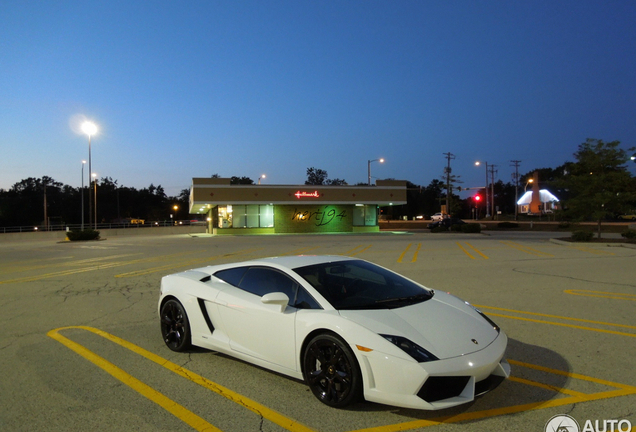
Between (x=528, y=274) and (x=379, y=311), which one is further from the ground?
(x=379, y=311)

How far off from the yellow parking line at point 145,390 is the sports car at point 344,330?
801 millimetres

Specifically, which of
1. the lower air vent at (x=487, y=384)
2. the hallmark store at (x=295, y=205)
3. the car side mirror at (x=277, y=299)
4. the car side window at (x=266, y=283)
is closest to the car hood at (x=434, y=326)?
the lower air vent at (x=487, y=384)

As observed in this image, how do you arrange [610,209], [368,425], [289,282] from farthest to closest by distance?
[610,209] → [289,282] → [368,425]

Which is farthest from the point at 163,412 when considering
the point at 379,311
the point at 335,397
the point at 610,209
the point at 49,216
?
the point at 49,216

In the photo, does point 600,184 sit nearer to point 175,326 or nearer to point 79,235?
point 175,326

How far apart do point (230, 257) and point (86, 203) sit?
305 feet

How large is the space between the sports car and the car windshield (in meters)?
0.01

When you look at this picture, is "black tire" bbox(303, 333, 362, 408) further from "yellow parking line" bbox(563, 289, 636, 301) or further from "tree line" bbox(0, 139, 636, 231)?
"tree line" bbox(0, 139, 636, 231)

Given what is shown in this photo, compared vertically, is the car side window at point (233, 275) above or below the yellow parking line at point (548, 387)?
above

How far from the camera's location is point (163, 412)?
13.0ft

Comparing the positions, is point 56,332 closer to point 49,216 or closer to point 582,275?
point 582,275

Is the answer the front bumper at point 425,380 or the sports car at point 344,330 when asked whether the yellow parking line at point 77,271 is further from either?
the front bumper at point 425,380

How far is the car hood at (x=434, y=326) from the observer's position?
3.78 metres

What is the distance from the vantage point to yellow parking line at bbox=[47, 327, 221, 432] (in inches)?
148
